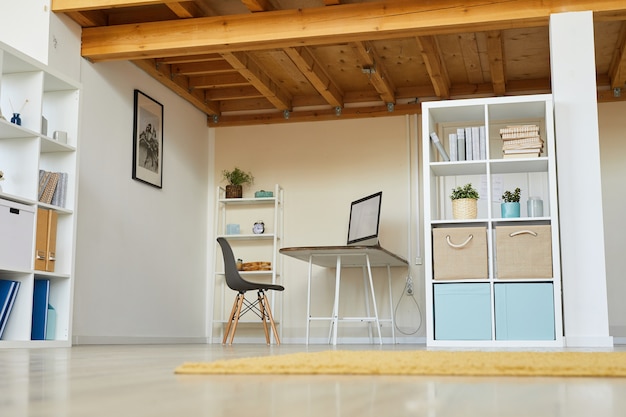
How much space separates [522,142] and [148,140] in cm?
327

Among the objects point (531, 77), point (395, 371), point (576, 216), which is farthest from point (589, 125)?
point (395, 371)

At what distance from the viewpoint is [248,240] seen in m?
8.11

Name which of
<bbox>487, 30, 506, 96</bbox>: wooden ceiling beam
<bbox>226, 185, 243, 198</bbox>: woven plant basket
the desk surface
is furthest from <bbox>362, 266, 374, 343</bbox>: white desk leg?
<bbox>487, 30, 506, 96</bbox>: wooden ceiling beam

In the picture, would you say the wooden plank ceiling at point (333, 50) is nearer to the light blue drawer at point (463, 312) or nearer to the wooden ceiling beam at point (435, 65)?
the wooden ceiling beam at point (435, 65)

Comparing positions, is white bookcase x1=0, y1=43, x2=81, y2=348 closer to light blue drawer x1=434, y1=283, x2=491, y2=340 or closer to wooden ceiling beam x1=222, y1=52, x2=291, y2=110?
wooden ceiling beam x1=222, y1=52, x2=291, y2=110

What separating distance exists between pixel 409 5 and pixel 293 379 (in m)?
4.27

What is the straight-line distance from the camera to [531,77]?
298 inches

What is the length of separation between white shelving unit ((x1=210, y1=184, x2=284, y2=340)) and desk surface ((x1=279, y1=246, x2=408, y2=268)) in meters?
0.69

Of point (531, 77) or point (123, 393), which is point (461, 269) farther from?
point (123, 393)

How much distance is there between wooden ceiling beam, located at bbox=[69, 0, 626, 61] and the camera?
510 centimetres

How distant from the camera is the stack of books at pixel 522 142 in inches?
200

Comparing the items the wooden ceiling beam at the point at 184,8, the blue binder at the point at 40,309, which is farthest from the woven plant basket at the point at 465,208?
the blue binder at the point at 40,309

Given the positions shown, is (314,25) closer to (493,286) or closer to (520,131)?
(520,131)

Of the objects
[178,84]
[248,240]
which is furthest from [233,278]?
[178,84]
